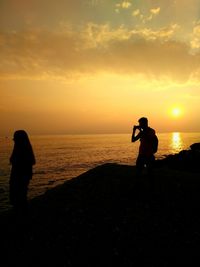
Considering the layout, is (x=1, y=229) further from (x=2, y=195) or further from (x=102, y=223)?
(x=2, y=195)

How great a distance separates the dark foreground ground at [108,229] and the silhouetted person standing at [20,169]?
0.75m

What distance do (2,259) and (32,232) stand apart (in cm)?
159

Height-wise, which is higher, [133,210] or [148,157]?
[148,157]

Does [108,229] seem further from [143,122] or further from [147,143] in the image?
[143,122]

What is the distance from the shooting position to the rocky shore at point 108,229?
6.59m

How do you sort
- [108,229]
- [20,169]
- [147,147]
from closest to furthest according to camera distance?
[108,229], [20,169], [147,147]

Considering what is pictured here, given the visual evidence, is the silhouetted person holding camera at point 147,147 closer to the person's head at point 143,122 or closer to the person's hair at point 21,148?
the person's head at point 143,122

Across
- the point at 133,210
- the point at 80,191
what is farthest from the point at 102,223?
the point at 80,191

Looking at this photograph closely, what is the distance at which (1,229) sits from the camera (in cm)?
883

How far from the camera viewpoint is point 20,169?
28.2 ft

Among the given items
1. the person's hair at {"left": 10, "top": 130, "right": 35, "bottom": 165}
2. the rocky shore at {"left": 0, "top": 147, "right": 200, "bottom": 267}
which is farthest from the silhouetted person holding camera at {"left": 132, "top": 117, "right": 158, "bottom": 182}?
the person's hair at {"left": 10, "top": 130, "right": 35, "bottom": 165}

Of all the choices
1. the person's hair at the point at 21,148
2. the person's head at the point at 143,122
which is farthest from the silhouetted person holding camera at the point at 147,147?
the person's hair at the point at 21,148

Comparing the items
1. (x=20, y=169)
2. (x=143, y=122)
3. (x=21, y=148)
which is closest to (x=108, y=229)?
(x=20, y=169)

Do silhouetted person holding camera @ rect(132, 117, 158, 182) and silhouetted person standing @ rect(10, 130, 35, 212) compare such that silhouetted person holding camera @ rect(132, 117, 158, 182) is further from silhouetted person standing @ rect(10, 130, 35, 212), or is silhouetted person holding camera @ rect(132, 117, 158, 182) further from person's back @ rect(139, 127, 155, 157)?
silhouetted person standing @ rect(10, 130, 35, 212)
